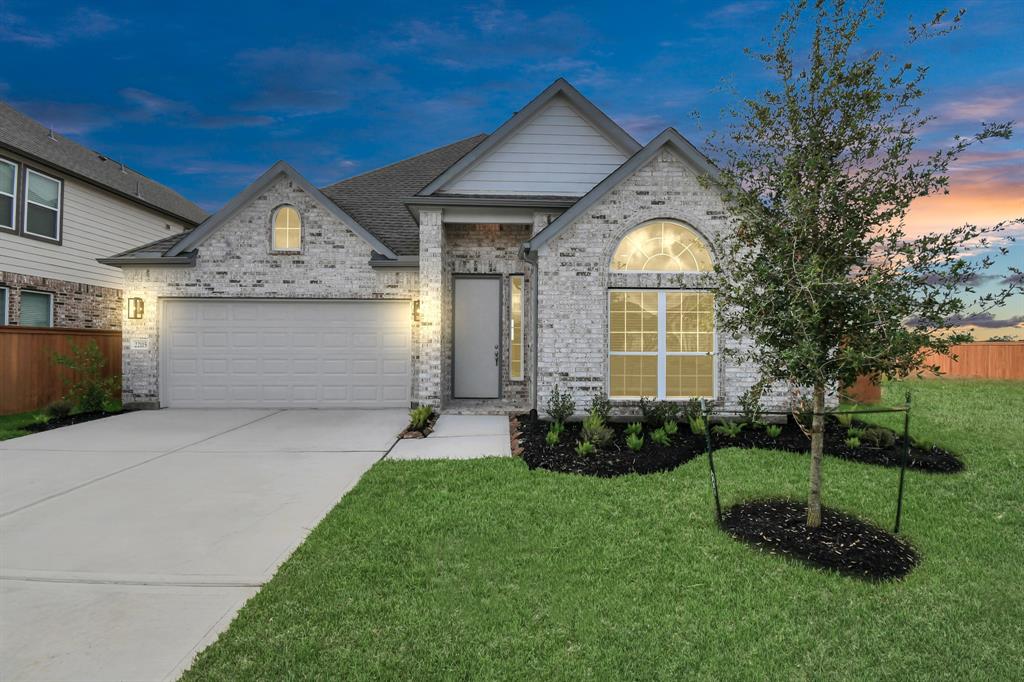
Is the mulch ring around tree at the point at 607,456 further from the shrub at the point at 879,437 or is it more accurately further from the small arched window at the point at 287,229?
the small arched window at the point at 287,229

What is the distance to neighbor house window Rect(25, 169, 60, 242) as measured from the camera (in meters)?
12.5

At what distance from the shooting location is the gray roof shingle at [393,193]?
12.0 metres

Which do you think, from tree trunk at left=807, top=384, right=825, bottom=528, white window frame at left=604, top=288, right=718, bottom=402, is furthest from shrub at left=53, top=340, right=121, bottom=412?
tree trunk at left=807, top=384, right=825, bottom=528

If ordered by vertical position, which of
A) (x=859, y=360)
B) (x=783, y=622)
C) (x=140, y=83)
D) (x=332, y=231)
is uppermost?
(x=140, y=83)

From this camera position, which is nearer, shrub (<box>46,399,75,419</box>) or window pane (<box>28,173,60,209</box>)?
shrub (<box>46,399,75,419</box>)

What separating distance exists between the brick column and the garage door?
55.0 inches

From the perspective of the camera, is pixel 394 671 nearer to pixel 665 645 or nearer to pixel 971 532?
pixel 665 645

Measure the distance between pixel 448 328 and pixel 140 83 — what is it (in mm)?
23111

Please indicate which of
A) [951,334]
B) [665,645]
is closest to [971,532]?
[951,334]

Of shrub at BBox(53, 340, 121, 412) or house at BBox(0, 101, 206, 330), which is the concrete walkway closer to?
shrub at BBox(53, 340, 121, 412)

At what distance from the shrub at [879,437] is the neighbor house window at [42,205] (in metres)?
18.5

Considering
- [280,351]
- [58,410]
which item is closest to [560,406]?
[280,351]

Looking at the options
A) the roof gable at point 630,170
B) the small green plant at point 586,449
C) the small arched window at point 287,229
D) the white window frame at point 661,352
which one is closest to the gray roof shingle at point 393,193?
the small arched window at point 287,229

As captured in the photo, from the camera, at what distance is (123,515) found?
4.92m
